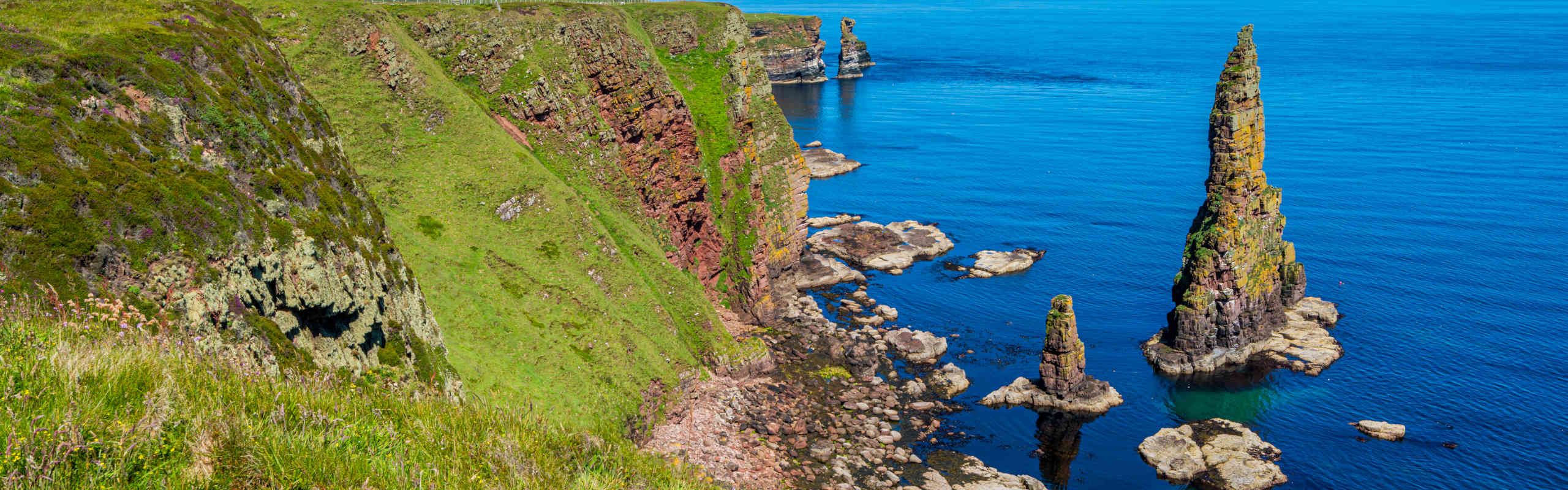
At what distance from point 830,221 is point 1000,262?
87.6 feet

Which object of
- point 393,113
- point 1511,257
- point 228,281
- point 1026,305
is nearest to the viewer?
point 228,281

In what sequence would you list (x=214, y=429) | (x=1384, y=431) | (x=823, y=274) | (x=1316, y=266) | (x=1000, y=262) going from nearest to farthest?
(x=214, y=429) < (x=1384, y=431) < (x=823, y=274) < (x=1316, y=266) < (x=1000, y=262)

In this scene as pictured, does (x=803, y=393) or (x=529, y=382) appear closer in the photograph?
(x=529, y=382)

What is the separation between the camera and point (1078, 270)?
356 feet

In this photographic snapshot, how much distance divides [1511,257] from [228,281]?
410ft

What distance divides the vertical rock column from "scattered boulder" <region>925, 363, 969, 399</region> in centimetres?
608

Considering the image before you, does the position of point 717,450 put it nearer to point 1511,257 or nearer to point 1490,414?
point 1490,414

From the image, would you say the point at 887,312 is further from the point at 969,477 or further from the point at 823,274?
the point at 969,477

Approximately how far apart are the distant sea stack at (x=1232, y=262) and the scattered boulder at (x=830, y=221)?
51.5 m

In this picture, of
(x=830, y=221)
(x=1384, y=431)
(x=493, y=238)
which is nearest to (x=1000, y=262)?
(x=830, y=221)

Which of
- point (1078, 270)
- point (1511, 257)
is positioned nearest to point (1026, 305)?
point (1078, 270)

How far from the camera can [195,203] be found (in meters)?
24.5

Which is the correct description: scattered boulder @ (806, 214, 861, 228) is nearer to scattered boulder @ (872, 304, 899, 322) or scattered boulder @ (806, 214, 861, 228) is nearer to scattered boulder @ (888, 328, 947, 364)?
scattered boulder @ (872, 304, 899, 322)

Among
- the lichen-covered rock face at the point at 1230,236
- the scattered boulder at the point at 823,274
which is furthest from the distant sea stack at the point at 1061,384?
the scattered boulder at the point at 823,274
